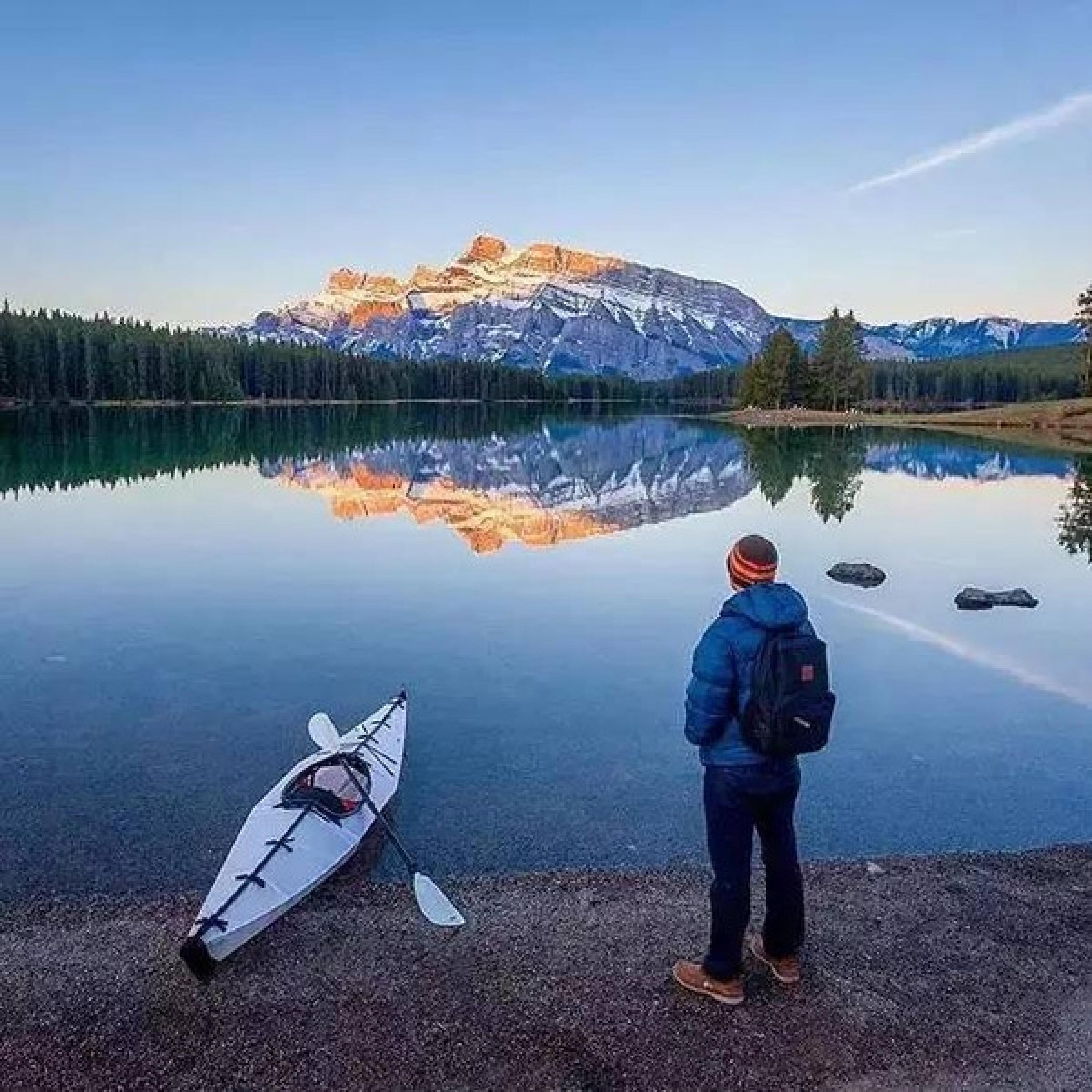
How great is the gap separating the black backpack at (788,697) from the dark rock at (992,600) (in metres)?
24.3

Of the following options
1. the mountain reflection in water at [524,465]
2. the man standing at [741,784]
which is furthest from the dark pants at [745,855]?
the mountain reflection in water at [524,465]

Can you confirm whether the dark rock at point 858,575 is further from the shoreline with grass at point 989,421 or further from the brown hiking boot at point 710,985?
the shoreline with grass at point 989,421

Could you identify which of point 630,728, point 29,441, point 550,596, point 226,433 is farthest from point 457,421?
point 630,728

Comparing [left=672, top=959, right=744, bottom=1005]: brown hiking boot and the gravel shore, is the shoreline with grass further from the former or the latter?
[left=672, top=959, right=744, bottom=1005]: brown hiking boot

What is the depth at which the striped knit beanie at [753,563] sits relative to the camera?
856 centimetres

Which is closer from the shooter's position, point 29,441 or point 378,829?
point 378,829

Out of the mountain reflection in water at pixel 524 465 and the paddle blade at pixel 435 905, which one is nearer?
the paddle blade at pixel 435 905

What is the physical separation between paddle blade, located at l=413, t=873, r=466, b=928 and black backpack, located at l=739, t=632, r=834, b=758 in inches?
176

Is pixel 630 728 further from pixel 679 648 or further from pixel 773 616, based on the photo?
pixel 773 616

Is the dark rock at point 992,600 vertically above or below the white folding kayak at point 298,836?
below

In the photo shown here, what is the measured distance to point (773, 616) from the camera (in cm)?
820

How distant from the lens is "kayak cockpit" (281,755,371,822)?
12602 mm

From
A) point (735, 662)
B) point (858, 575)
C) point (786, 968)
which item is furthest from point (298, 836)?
point (858, 575)

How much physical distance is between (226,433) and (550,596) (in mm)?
97784
